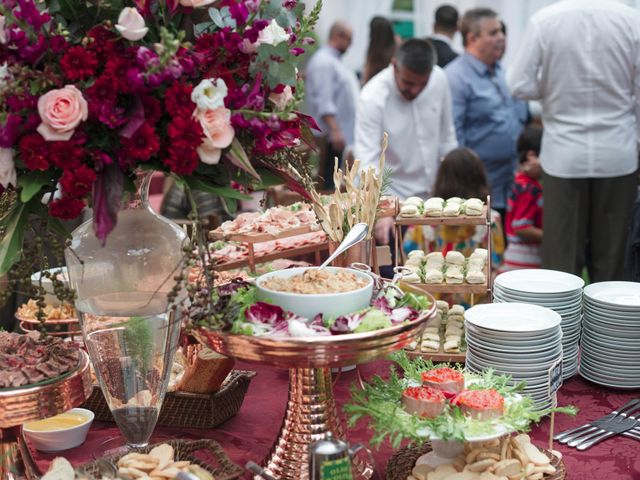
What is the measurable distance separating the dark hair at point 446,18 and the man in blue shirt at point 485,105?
602 mm

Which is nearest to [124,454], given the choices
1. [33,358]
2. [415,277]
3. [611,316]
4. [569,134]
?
[33,358]

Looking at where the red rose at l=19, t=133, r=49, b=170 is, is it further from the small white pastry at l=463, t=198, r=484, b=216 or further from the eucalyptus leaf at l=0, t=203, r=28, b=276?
the small white pastry at l=463, t=198, r=484, b=216

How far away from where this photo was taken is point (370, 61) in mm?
5055

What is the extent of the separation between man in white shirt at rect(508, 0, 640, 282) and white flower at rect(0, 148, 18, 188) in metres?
2.86

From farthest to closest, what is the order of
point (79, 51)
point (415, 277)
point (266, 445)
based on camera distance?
1. point (415, 277)
2. point (266, 445)
3. point (79, 51)

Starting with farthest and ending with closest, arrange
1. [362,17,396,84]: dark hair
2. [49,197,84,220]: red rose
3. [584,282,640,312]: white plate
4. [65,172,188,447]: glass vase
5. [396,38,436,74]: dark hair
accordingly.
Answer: [362,17,396,84]: dark hair < [396,38,436,74]: dark hair < [584,282,640,312]: white plate < [65,172,188,447]: glass vase < [49,197,84,220]: red rose

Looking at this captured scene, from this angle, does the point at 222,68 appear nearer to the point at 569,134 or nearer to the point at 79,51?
the point at 79,51

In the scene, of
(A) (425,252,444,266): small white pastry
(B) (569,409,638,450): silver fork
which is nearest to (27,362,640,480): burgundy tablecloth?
(B) (569,409,638,450): silver fork

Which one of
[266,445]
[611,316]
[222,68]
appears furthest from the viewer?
[611,316]

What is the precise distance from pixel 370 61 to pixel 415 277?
11.1ft

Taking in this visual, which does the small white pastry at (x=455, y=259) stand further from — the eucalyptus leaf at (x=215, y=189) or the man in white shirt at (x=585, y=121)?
the man in white shirt at (x=585, y=121)

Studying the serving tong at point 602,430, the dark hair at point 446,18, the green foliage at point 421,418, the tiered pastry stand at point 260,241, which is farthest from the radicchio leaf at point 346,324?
the dark hair at point 446,18

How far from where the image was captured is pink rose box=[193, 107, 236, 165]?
116 centimetres

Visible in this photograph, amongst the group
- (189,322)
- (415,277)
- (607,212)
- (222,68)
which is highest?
(222,68)
